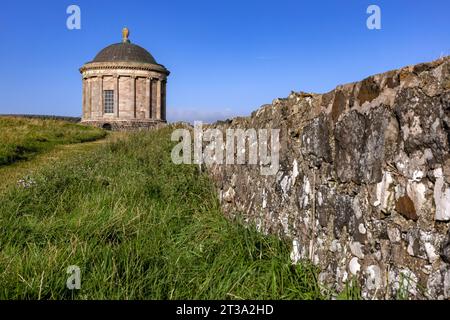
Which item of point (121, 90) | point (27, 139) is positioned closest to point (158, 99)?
point (121, 90)

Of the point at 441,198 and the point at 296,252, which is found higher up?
the point at 441,198

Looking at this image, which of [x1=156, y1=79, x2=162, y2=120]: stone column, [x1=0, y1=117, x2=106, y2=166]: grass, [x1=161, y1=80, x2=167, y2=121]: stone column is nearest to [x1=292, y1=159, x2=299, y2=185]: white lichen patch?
[x1=0, y1=117, x2=106, y2=166]: grass

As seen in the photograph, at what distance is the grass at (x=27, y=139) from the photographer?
14164 millimetres

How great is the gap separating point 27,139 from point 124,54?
26.2 m

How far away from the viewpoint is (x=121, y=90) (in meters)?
41.0

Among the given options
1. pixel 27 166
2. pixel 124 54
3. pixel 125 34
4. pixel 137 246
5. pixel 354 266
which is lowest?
pixel 137 246

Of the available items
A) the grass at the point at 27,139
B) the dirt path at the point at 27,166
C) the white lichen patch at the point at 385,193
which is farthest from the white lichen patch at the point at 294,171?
the grass at the point at 27,139

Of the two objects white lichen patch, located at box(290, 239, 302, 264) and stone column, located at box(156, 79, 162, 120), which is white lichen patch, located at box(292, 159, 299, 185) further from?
stone column, located at box(156, 79, 162, 120)

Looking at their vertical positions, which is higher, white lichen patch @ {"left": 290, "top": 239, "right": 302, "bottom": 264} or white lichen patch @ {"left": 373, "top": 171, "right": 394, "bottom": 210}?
white lichen patch @ {"left": 373, "top": 171, "right": 394, "bottom": 210}

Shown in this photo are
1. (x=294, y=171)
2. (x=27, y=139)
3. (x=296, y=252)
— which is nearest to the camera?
(x=296, y=252)

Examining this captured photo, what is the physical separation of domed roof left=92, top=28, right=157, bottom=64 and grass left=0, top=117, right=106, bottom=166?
18077mm

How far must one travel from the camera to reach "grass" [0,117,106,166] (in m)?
14.2

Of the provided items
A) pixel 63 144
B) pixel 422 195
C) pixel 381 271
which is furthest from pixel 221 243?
pixel 63 144

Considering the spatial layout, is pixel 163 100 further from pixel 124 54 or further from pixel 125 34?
pixel 125 34
